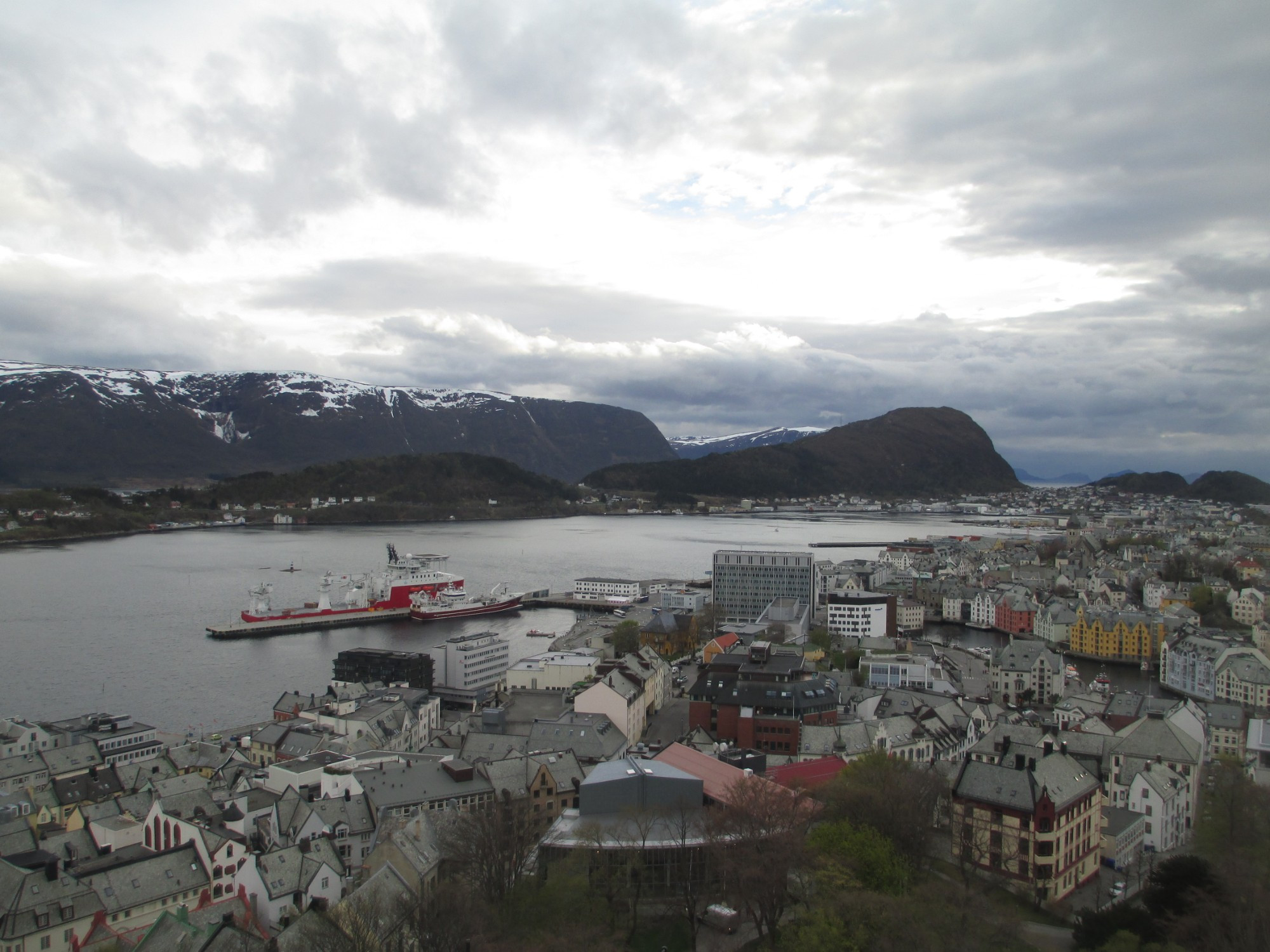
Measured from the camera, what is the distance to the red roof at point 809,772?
8.68 meters

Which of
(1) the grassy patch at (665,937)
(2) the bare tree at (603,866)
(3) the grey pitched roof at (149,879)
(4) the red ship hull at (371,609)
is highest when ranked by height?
(2) the bare tree at (603,866)

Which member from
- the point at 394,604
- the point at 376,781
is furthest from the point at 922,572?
the point at 376,781

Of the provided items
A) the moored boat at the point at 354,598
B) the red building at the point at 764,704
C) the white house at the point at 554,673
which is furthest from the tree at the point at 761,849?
the moored boat at the point at 354,598

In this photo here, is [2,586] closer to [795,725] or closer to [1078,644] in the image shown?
[795,725]

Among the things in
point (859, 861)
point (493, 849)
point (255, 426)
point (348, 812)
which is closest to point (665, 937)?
point (493, 849)

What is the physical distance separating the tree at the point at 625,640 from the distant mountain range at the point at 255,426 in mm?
80501

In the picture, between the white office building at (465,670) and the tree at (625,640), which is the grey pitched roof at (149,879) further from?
the tree at (625,640)

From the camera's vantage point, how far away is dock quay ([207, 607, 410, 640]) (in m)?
23.5

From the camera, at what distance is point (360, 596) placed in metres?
28.0

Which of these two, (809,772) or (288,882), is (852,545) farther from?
(288,882)

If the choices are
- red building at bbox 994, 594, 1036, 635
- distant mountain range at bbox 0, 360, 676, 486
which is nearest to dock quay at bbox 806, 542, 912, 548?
red building at bbox 994, 594, 1036, 635

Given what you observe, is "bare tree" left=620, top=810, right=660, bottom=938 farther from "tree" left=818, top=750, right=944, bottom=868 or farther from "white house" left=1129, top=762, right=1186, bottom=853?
"white house" left=1129, top=762, right=1186, bottom=853

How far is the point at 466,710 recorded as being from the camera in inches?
641

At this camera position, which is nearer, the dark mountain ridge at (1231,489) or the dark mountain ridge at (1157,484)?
the dark mountain ridge at (1231,489)
